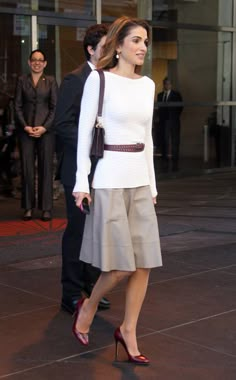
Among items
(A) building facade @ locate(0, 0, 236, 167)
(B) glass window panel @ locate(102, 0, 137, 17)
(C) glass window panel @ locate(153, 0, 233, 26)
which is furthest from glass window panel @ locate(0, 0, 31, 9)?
(C) glass window panel @ locate(153, 0, 233, 26)

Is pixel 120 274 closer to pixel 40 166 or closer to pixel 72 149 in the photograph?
pixel 72 149

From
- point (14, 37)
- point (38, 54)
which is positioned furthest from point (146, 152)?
point (14, 37)

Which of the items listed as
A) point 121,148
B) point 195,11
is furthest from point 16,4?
point 121,148

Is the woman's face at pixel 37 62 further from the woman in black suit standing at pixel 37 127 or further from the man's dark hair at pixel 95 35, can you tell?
the man's dark hair at pixel 95 35

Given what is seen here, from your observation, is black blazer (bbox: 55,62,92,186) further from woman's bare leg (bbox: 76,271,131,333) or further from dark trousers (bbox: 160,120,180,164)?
dark trousers (bbox: 160,120,180,164)

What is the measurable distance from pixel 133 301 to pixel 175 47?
9.91m

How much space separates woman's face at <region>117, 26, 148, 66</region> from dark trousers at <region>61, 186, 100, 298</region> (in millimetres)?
1201

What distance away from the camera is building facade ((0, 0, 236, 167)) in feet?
36.0

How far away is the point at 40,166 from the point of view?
28.0ft

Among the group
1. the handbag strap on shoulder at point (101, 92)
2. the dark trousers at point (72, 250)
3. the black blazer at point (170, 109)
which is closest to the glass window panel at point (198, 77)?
the black blazer at point (170, 109)

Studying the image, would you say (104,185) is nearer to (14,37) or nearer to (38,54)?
(38,54)

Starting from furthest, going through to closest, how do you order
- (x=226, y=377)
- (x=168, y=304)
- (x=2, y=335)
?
1. (x=168, y=304)
2. (x=2, y=335)
3. (x=226, y=377)

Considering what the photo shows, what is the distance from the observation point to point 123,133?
4.12 meters

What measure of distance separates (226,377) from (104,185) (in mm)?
1284
